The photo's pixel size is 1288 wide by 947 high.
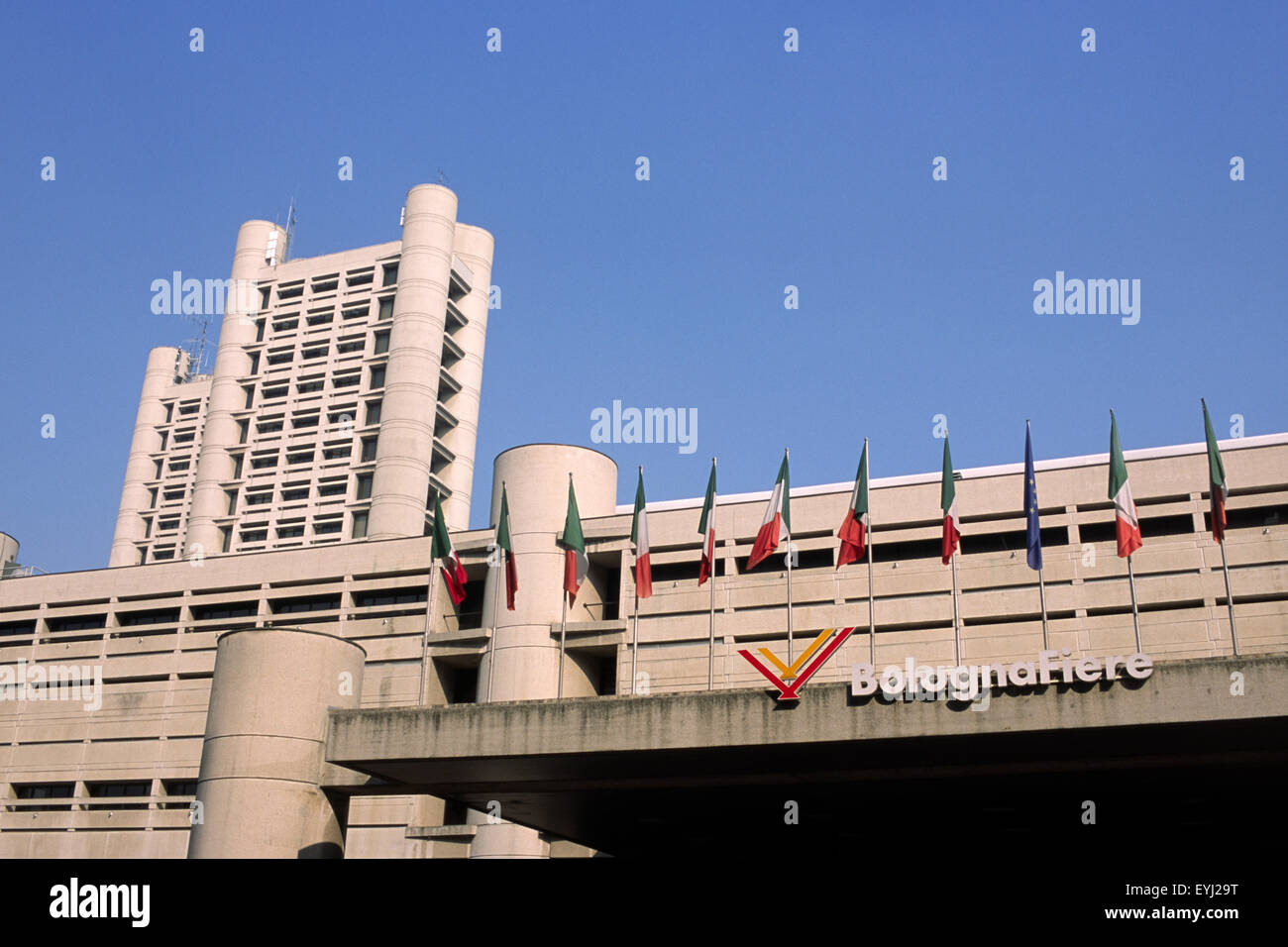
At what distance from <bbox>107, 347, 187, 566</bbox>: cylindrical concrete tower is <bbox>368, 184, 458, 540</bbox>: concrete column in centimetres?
3159

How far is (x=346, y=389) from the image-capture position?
295 ft

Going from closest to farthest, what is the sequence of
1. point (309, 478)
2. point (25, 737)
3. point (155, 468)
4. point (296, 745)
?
point (296, 745)
point (25, 737)
point (309, 478)
point (155, 468)

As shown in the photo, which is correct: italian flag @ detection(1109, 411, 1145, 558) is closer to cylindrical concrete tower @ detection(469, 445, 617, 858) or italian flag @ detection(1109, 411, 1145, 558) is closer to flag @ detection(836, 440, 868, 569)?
flag @ detection(836, 440, 868, 569)

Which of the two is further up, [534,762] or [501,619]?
[501,619]

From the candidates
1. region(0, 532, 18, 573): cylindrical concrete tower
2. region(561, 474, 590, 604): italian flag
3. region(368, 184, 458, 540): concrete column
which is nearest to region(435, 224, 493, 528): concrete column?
region(368, 184, 458, 540): concrete column

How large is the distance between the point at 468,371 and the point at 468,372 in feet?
0.24

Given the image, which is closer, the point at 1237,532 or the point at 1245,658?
the point at 1245,658

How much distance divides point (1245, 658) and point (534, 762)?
13731mm

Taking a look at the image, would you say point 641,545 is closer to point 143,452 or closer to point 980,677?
point 980,677

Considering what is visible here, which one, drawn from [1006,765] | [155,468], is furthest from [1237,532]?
[155,468]

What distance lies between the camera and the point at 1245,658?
856 inches

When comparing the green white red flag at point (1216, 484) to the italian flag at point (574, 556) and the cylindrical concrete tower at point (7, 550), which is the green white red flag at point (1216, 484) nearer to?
the italian flag at point (574, 556)
